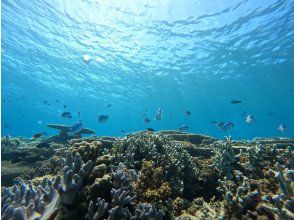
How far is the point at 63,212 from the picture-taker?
11.5 ft

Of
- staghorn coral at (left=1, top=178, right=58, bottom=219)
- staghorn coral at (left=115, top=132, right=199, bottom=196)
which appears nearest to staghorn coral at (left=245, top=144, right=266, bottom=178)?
staghorn coral at (left=115, top=132, right=199, bottom=196)

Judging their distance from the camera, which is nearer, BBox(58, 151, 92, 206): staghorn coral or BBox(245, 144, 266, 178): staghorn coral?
BBox(58, 151, 92, 206): staghorn coral

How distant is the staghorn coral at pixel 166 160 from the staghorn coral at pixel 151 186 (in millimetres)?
598

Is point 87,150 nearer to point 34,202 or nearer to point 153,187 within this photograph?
point 153,187

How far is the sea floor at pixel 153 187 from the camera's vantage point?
11.3 feet

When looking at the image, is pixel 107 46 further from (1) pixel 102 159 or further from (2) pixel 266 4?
(1) pixel 102 159

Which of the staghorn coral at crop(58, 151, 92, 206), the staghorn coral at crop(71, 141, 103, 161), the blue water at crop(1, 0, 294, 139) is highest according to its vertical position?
the blue water at crop(1, 0, 294, 139)

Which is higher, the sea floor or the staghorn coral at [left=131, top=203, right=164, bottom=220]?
the sea floor

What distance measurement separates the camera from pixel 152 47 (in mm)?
30109

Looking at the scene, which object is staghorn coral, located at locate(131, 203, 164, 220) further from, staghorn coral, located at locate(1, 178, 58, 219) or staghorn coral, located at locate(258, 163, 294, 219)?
staghorn coral, located at locate(258, 163, 294, 219)

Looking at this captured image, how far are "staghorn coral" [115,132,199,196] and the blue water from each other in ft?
57.9

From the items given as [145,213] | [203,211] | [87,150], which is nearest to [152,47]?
[87,150]

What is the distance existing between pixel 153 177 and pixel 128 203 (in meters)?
1.27

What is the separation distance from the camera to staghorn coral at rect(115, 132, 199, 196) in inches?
235
